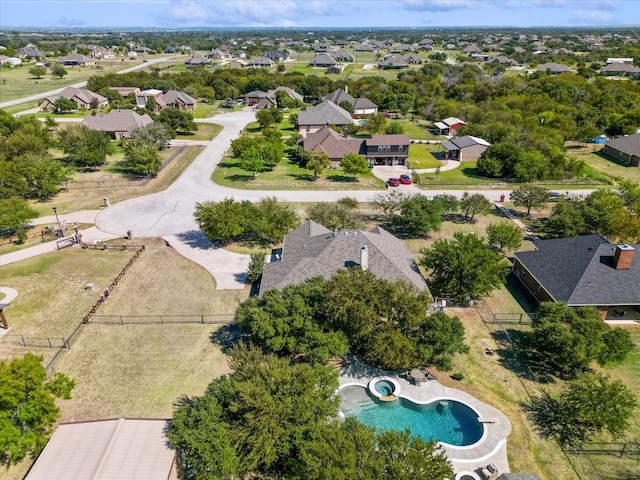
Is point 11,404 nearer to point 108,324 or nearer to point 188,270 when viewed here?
point 108,324

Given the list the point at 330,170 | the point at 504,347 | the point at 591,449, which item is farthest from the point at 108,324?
the point at 330,170

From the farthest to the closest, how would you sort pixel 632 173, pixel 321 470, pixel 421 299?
pixel 632 173, pixel 421 299, pixel 321 470

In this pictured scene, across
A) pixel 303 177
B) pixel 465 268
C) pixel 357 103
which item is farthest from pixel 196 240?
pixel 357 103

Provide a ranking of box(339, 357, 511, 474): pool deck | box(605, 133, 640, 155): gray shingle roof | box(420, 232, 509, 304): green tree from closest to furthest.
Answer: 1. box(339, 357, 511, 474): pool deck
2. box(420, 232, 509, 304): green tree
3. box(605, 133, 640, 155): gray shingle roof

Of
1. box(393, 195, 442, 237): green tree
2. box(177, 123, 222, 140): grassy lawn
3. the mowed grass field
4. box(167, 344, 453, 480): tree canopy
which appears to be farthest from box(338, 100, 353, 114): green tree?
box(167, 344, 453, 480): tree canopy

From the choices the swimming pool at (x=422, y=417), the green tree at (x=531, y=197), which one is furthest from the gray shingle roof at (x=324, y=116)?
the swimming pool at (x=422, y=417)

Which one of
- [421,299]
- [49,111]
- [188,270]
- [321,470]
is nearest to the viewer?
[321,470]

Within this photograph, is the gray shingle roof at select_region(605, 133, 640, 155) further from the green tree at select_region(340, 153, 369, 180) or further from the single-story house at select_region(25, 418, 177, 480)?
the single-story house at select_region(25, 418, 177, 480)
